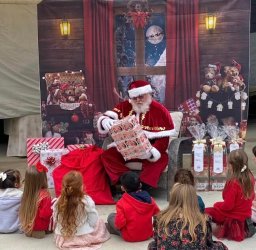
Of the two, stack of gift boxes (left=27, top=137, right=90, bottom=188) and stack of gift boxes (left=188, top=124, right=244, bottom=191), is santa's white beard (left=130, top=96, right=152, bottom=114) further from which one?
stack of gift boxes (left=27, top=137, right=90, bottom=188)

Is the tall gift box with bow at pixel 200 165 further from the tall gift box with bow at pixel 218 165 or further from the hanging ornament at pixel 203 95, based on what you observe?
the hanging ornament at pixel 203 95

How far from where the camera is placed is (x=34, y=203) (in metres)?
4.27

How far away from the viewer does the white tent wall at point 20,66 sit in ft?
22.5

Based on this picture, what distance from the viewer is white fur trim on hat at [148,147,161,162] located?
5195 mm

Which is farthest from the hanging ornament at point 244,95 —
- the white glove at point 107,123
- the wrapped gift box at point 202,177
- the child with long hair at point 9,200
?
the child with long hair at point 9,200

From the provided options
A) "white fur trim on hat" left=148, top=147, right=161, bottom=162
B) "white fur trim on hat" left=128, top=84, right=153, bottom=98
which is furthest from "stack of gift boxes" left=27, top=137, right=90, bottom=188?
"white fur trim on hat" left=148, top=147, right=161, bottom=162

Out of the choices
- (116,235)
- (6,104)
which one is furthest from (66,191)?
(6,104)

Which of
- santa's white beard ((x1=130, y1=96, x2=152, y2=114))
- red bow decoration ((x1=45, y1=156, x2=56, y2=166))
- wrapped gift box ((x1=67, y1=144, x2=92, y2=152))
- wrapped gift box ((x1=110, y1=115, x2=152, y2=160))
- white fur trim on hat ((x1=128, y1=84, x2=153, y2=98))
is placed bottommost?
red bow decoration ((x1=45, y1=156, x2=56, y2=166))

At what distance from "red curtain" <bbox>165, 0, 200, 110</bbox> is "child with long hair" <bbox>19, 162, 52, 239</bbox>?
9.32ft

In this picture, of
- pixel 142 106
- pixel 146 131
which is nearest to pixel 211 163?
pixel 146 131

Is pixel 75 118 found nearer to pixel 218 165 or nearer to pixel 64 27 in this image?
pixel 64 27

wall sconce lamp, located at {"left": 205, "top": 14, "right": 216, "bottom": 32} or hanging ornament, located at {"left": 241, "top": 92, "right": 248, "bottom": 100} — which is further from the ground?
wall sconce lamp, located at {"left": 205, "top": 14, "right": 216, "bottom": 32}

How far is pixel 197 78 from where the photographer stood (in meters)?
6.61

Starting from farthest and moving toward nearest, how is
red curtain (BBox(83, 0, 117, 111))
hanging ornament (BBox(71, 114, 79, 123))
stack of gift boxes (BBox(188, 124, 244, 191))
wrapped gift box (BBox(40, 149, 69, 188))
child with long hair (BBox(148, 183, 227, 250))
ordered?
hanging ornament (BBox(71, 114, 79, 123)) < red curtain (BBox(83, 0, 117, 111)) < wrapped gift box (BBox(40, 149, 69, 188)) < stack of gift boxes (BBox(188, 124, 244, 191)) < child with long hair (BBox(148, 183, 227, 250))
